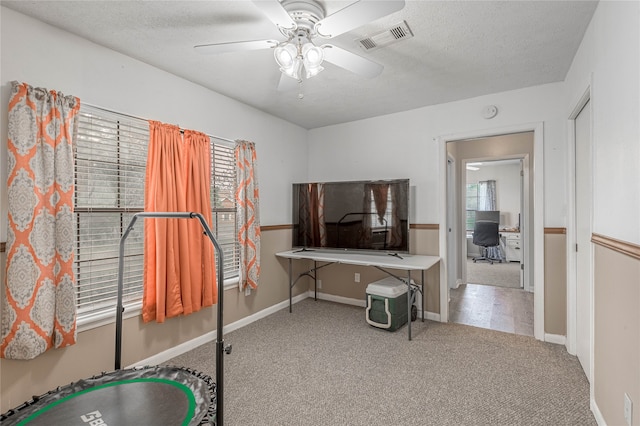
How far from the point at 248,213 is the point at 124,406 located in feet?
6.91

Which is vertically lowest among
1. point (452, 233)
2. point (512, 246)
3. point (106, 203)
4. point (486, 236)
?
point (512, 246)

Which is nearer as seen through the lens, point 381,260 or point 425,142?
point 381,260

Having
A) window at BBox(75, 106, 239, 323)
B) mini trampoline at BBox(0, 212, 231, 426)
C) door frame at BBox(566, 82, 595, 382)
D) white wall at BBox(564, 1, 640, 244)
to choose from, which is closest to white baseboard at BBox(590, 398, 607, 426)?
door frame at BBox(566, 82, 595, 382)

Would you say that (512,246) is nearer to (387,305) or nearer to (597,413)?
(387,305)

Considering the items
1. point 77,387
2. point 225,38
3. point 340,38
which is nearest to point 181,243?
point 77,387

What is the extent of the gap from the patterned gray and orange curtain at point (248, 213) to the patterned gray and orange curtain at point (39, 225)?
151cm

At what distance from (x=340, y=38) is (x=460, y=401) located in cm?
263

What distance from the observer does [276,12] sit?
1.56 meters

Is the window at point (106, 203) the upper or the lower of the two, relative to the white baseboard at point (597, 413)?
upper

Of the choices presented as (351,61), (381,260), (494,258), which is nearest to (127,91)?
(351,61)

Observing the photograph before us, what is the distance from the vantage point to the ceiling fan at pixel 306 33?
4.97ft

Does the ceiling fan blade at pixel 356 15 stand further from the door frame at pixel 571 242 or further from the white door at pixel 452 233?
the white door at pixel 452 233

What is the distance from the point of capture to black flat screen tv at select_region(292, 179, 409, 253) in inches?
141

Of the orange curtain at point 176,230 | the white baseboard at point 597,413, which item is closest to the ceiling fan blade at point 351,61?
the orange curtain at point 176,230
